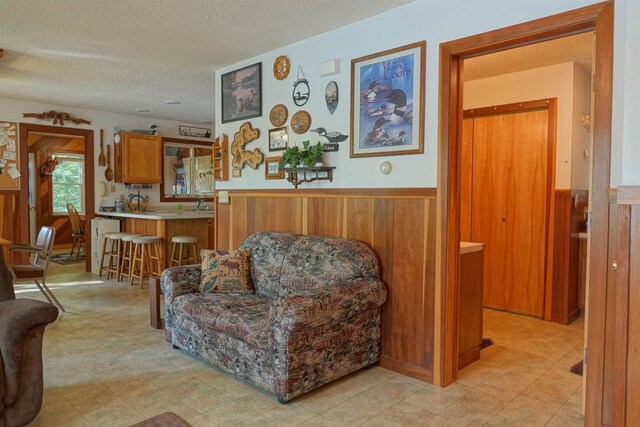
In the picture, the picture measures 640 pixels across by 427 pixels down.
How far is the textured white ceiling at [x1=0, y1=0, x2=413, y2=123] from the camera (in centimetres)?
296

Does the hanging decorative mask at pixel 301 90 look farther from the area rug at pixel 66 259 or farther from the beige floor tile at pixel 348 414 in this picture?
the area rug at pixel 66 259

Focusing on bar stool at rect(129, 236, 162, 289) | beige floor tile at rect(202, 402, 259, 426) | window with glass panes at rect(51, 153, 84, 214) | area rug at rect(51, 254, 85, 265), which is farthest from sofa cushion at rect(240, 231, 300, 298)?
window with glass panes at rect(51, 153, 84, 214)

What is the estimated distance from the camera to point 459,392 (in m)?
2.65

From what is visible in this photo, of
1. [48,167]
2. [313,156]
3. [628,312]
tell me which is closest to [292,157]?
[313,156]

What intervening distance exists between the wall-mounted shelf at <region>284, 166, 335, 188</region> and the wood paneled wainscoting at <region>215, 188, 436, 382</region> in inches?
4.3

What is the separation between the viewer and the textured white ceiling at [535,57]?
3553mm

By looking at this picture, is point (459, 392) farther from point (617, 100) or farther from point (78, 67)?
point (78, 67)

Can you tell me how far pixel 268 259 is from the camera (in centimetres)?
334

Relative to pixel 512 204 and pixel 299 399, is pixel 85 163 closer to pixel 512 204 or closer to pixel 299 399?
pixel 299 399

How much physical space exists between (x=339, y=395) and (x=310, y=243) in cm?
106

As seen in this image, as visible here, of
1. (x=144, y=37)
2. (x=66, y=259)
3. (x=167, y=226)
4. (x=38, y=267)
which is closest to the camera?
(x=144, y=37)

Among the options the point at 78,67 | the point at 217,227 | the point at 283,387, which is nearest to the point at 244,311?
the point at 283,387

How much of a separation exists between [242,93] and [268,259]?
1759 mm

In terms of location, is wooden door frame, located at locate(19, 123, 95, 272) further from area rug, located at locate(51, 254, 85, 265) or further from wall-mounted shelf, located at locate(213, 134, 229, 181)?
wall-mounted shelf, located at locate(213, 134, 229, 181)
